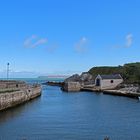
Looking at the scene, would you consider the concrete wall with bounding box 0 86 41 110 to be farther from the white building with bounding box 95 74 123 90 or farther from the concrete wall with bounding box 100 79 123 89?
the concrete wall with bounding box 100 79 123 89

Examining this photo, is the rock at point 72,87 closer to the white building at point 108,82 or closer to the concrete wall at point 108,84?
the white building at point 108,82

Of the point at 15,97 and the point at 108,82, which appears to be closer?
the point at 15,97

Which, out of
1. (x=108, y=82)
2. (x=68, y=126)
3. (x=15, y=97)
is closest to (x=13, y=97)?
(x=15, y=97)

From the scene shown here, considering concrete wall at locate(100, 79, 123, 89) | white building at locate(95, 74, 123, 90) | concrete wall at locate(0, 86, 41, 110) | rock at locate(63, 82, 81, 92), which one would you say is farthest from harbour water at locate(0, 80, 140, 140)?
rock at locate(63, 82, 81, 92)

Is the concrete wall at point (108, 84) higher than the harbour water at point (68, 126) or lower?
higher

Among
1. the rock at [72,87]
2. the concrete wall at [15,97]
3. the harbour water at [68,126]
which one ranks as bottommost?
the harbour water at [68,126]

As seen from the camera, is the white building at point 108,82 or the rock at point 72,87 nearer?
the white building at point 108,82

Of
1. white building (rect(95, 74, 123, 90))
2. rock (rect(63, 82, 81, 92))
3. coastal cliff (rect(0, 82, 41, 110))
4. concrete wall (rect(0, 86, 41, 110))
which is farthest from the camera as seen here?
rock (rect(63, 82, 81, 92))

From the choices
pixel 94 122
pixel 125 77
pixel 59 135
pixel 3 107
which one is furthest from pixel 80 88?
pixel 59 135

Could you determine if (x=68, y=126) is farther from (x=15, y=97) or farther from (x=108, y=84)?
(x=108, y=84)

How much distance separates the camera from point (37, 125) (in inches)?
1665

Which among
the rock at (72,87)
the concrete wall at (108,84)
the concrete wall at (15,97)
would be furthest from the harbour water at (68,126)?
the rock at (72,87)

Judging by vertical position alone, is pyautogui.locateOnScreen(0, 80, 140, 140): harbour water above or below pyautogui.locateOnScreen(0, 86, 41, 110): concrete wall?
below

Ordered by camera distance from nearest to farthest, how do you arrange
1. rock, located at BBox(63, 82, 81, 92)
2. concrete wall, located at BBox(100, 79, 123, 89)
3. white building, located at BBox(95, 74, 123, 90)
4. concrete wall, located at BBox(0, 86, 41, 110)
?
concrete wall, located at BBox(0, 86, 41, 110)
white building, located at BBox(95, 74, 123, 90)
concrete wall, located at BBox(100, 79, 123, 89)
rock, located at BBox(63, 82, 81, 92)
